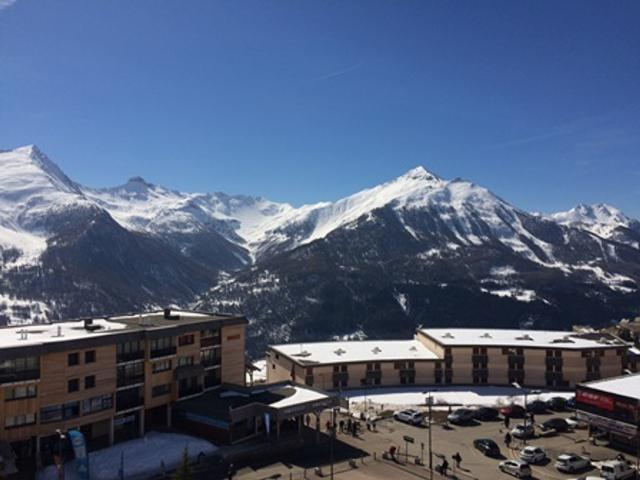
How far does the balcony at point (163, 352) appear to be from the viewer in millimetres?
65188

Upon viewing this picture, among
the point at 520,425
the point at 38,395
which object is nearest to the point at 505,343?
A: the point at 520,425

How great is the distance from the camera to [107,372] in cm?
6047

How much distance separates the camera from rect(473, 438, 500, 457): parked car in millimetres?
59750

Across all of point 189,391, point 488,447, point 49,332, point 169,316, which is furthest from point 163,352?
point 488,447

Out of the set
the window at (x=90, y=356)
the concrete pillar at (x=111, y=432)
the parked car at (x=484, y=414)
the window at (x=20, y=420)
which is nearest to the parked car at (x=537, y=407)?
the parked car at (x=484, y=414)

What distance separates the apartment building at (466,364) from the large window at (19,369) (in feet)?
147

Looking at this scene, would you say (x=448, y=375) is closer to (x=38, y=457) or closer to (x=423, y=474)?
(x=423, y=474)

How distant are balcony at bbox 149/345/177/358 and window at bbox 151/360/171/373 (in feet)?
2.52

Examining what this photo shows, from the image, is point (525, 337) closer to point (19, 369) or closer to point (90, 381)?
point (90, 381)

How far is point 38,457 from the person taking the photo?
175 feet

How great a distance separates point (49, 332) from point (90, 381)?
29.0ft

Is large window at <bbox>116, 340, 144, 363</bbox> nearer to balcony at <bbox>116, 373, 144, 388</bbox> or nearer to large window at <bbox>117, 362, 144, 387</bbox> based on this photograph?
large window at <bbox>117, 362, 144, 387</bbox>

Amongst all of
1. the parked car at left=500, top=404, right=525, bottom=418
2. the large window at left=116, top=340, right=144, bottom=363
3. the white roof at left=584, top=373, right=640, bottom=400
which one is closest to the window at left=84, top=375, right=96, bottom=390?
the large window at left=116, top=340, right=144, bottom=363

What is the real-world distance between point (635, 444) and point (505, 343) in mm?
38420
